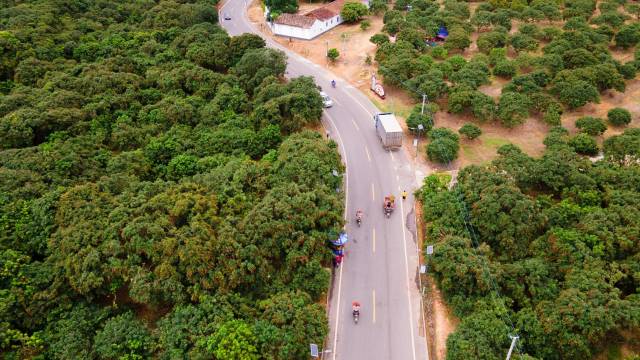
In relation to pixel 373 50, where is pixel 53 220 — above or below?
below

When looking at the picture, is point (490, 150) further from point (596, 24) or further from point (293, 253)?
point (596, 24)

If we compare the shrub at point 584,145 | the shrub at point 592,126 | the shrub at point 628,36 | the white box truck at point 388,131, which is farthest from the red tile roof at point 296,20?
the shrub at point 628,36

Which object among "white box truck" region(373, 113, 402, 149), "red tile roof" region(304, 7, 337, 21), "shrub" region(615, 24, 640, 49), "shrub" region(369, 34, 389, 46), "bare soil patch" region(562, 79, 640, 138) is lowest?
"white box truck" region(373, 113, 402, 149)

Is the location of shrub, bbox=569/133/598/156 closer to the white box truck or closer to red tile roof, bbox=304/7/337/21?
the white box truck

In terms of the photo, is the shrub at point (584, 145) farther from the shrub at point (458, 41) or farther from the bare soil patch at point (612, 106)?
the shrub at point (458, 41)

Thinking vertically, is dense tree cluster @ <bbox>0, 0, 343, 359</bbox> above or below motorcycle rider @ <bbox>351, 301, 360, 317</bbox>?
above

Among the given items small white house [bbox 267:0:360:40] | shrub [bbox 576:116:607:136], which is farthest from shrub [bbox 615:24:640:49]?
small white house [bbox 267:0:360:40]

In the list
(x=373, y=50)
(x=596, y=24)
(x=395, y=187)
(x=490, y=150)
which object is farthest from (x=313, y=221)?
(x=596, y=24)
